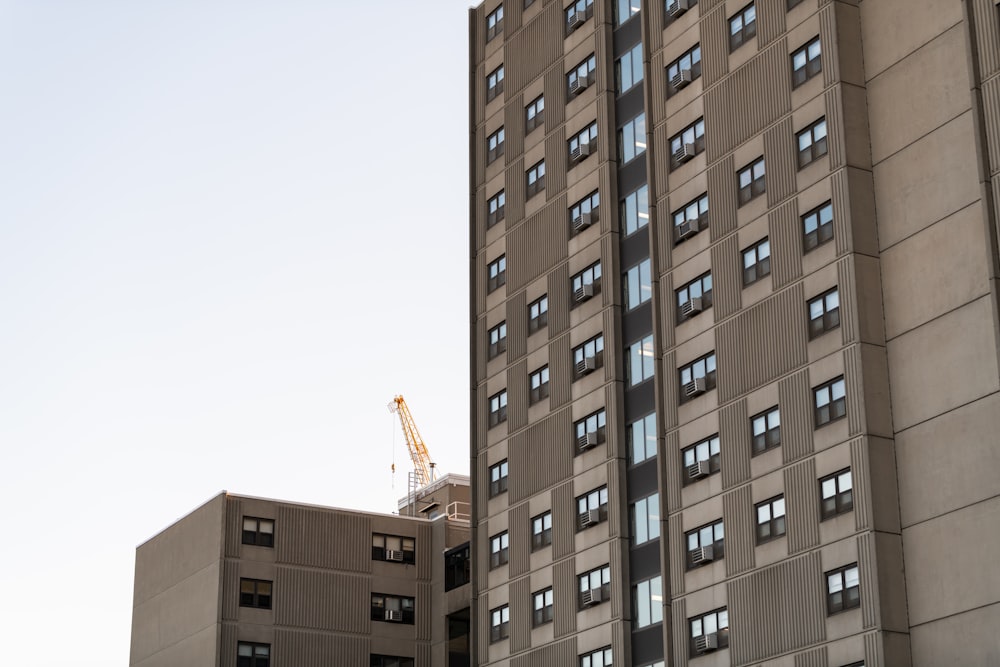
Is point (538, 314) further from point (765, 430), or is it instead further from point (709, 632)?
point (709, 632)

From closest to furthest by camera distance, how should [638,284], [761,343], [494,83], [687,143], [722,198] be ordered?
[761,343] < [722,198] < [687,143] < [638,284] < [494,83]

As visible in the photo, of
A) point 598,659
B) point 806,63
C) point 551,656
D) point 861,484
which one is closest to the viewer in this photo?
point 861,484

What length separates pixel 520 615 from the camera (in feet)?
273

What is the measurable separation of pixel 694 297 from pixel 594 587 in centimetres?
1380

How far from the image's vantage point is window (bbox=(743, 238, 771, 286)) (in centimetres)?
7162

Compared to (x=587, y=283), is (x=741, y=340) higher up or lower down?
lower down

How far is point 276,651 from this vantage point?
9900cm

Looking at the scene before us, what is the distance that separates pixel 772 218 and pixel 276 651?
140 ft

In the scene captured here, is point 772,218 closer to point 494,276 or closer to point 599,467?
point 599,467


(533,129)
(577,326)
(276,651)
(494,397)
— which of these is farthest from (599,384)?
(276,651)

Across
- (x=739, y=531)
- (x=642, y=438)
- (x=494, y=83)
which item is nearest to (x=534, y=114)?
(x=494, y=83)

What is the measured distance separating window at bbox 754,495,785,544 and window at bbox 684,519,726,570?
228cm

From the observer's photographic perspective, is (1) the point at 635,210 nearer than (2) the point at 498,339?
Yes

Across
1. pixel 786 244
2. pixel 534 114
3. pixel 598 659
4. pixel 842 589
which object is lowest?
pixel 598 659
